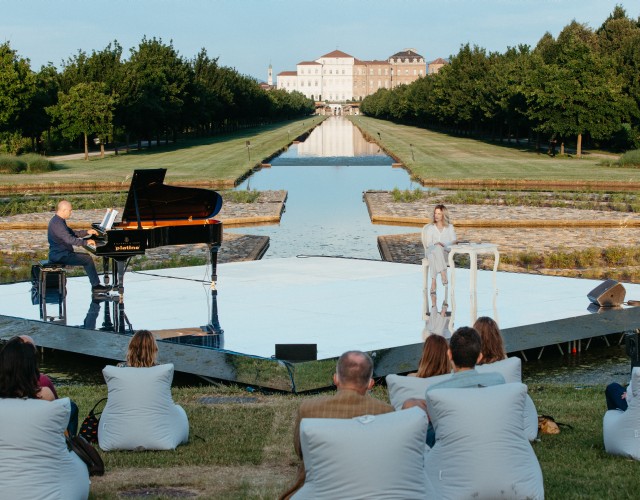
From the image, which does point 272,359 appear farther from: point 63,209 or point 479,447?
point 479,447

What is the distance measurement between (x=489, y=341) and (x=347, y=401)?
2.26m

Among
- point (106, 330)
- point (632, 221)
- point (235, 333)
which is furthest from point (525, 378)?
point (632, 221)

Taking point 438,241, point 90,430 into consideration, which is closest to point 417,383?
point 90,430

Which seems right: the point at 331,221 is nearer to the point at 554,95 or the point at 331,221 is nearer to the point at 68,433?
the point at 68,433

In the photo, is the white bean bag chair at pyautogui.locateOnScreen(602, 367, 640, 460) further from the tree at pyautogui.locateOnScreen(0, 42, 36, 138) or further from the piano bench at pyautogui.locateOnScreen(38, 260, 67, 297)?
the tree at pyautogui.locateOnScreen(0, 42, 36, 138)

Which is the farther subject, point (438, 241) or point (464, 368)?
point (438, 241)

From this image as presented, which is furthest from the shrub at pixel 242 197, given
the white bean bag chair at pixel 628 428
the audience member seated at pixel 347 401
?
the audience member seated at pixel 347 401

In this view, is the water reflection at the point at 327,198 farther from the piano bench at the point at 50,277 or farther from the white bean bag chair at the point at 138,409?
the white bean bag chair at the point at 138,409

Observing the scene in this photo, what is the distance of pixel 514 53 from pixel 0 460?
8784 cm

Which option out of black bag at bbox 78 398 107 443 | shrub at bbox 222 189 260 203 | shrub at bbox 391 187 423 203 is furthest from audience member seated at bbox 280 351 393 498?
shrub at bbox 222 189 260 203

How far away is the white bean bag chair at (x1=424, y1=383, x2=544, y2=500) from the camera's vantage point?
6031mm

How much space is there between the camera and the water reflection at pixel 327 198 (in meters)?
26.6

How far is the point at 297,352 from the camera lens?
36.5 feet

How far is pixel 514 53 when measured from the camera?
89.6 meters
